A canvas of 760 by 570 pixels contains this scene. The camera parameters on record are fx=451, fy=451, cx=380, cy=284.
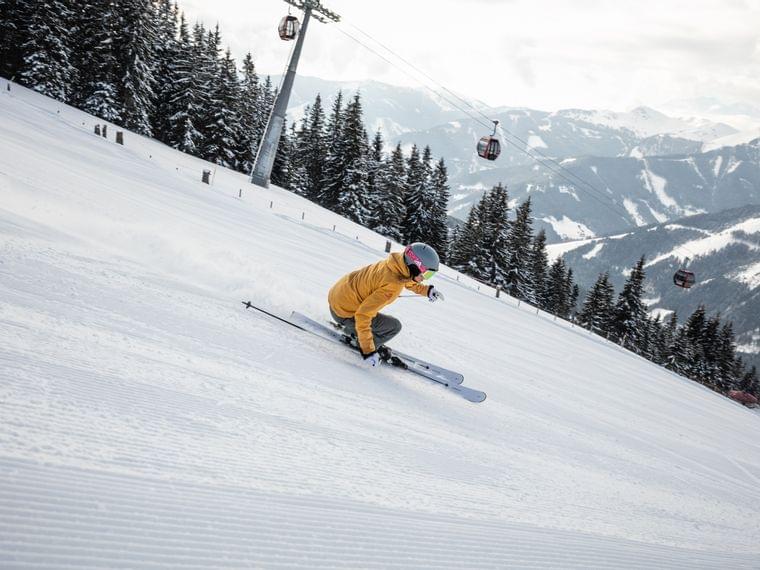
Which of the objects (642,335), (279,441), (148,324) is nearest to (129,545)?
(279,441)

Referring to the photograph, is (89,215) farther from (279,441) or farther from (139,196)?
(279,441)

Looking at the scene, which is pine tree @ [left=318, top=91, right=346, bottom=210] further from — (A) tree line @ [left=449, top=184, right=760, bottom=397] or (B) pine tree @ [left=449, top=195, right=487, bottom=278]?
(A) tree line @ [left=449, top=184, right=760, bottom=397]

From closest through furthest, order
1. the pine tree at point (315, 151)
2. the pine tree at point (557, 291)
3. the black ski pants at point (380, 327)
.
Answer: the black ski pants at point (380, 327), the pine tree at point (315, 151), the pine tree at point (557, 291)

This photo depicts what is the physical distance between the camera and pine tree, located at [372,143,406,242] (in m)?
46.3

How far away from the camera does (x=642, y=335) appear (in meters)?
53.4

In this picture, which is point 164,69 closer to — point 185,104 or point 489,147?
point 185,104

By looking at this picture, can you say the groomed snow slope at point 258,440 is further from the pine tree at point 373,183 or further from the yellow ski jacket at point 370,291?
the pine tree at point 373,183

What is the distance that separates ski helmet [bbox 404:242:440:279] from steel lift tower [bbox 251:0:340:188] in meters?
22.0

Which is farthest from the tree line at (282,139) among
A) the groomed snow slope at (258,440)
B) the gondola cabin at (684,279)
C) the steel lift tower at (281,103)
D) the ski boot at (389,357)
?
the ski boot at (389,357)

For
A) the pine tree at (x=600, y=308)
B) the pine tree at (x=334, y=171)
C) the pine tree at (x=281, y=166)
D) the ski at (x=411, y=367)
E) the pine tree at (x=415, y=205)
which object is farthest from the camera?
the pine tree at (x=600, y=308)

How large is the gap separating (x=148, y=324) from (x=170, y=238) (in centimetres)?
319

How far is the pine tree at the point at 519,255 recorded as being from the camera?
47500 millimetres

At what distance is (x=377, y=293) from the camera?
4.90 meters

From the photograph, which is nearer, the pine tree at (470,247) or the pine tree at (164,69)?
the pine tree at (164,69)
